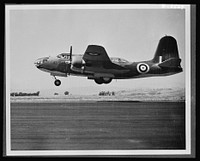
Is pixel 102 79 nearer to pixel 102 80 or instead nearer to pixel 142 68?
pixel 102 80

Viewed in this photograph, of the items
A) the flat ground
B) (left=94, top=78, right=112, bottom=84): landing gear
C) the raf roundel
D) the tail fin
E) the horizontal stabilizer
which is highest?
the tail fin

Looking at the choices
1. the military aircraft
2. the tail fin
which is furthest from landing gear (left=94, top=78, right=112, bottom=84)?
the tail fin

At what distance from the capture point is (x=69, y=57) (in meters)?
1.17

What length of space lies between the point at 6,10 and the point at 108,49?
0.32 meters

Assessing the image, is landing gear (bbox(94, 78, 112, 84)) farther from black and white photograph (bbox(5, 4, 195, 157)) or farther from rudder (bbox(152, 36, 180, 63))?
rudder (bbox(152, 36, 180, 63))

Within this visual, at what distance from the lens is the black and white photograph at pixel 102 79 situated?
117 centimetres

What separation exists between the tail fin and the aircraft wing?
0.37ft

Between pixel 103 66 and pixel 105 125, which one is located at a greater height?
pixel 103 66

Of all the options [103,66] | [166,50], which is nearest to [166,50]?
[166,50]

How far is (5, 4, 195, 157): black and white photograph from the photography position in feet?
3.83

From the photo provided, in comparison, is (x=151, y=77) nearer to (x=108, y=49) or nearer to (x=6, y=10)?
(x=108, y=49)

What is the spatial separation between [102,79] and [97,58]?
63 mm

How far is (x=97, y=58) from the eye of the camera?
1166 millimetres

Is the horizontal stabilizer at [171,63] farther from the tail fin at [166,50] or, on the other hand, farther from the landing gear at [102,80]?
the landing gear at [102,80]
